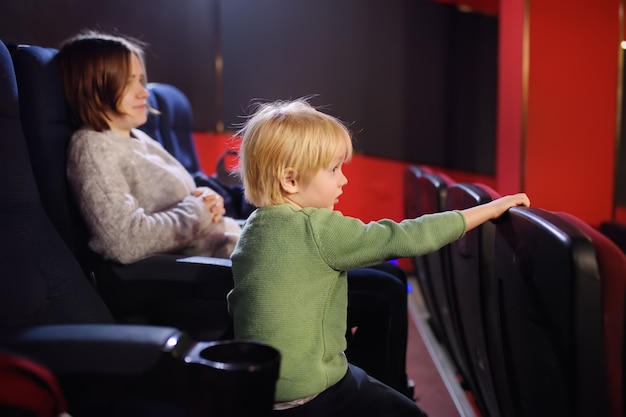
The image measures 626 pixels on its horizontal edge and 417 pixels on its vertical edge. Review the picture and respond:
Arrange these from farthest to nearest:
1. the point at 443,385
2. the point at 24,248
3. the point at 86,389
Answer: the point at 443,385 → the point at 24,248 → the point at 86,389

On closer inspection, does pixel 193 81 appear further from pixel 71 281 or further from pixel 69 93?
pixel 71 281

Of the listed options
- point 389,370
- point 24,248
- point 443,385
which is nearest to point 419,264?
point 443,385

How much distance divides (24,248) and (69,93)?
0.51 meters

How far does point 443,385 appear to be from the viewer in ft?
7.67

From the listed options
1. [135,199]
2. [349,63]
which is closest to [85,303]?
[135,199]

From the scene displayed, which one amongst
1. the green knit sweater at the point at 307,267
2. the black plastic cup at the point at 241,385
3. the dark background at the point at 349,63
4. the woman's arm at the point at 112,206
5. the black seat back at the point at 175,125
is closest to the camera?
the black plastic cup at the point at 241,385

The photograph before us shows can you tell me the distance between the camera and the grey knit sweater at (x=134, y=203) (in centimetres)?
155

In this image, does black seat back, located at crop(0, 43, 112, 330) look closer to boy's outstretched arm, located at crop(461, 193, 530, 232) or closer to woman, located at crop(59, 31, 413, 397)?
woman, located at crop(59, 31, 413, 397)

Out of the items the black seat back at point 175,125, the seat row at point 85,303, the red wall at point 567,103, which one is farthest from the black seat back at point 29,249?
the red wall at point 567,103

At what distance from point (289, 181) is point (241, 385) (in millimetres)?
492

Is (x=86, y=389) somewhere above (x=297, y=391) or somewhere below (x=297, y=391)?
above

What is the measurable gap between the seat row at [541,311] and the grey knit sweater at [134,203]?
0.67m

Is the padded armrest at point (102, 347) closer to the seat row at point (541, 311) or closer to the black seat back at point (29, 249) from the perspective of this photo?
the black seat back at point (29, 249)

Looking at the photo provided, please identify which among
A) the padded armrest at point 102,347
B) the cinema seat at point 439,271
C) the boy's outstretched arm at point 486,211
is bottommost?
the cinema seat at point 439,271
